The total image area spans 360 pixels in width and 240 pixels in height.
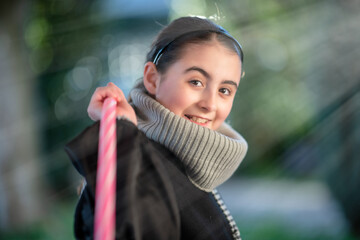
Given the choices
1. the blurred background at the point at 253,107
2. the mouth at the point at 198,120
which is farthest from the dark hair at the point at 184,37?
the blurred background at the point at 253,107

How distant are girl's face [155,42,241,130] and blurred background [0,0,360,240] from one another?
1107mm

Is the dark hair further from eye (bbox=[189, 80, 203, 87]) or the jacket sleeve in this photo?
the jacket sleeve

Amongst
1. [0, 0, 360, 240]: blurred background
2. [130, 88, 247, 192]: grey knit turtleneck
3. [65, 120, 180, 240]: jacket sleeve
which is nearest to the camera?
[65, 120, 180, 240]: jacket sleeve

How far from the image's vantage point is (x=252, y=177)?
3291 mm

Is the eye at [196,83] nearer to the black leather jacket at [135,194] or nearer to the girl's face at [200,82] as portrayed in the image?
the girl's face at [200,82]

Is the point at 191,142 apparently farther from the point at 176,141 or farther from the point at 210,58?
the point at 210,58

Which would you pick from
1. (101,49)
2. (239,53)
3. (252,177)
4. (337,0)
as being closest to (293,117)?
(252,177)

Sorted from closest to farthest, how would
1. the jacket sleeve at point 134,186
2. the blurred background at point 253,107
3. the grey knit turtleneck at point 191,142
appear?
the jacket sleeve at point 134,186, the grey knit turtleneck at point 191,142, the blurred background at point 253,107

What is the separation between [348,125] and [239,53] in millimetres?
1744

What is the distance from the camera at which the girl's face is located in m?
0.63

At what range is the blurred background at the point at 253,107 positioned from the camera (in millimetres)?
2164

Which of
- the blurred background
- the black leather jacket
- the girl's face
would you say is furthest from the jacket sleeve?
the blurred background

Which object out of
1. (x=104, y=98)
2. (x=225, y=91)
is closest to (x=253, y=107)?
(x=225, y=91)

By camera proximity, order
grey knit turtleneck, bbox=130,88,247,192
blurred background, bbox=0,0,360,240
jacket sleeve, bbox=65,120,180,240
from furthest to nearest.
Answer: blurred background, bbox=0,0,360,240 < grey knit turtleneck, bbox=130,88,247,192 < jacket sleeve, bbox=65,120,180,240
